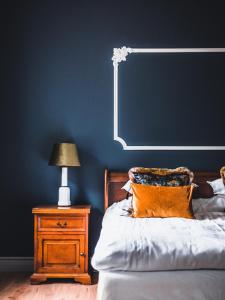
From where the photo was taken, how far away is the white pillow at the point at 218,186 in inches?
147

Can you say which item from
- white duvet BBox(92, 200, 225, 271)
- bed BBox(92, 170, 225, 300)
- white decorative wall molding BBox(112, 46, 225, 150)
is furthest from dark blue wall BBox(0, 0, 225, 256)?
bed BBox(92, 170, 225, 300)

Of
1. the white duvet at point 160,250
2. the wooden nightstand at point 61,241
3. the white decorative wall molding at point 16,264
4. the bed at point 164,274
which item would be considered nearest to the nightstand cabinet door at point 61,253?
the wooden nightstand at point 61,241

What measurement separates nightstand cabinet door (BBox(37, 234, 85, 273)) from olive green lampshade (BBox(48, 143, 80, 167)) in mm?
662

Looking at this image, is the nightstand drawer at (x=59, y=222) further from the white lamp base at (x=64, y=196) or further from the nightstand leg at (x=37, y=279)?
the nightstand leg at (x=37, y=279)

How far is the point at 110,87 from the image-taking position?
13.6 ft

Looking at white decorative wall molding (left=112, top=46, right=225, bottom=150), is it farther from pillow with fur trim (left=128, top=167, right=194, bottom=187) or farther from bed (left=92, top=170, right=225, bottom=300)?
bed (left=92, top=170, right=225, bottom=300)

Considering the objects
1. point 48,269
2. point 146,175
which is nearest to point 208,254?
point 146,175

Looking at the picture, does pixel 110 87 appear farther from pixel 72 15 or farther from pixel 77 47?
pixel 72 15

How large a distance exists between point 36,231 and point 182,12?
2607 mm

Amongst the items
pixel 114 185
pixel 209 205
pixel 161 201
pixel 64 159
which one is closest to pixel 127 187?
pixel 114 185

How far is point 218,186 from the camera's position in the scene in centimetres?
379

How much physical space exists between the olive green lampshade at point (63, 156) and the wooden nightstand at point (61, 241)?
0.43 meters

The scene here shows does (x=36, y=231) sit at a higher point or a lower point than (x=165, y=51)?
lower

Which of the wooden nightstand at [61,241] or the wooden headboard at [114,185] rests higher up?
the wooden headboard at [114,185]
